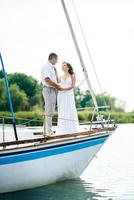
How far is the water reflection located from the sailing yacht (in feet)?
0.54

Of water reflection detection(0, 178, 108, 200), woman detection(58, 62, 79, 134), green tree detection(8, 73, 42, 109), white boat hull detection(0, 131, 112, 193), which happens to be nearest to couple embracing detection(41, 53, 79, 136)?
woman detection(58, 62, 79, 134)

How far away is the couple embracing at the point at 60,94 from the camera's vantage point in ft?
50.3

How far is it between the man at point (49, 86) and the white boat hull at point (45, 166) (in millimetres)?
808

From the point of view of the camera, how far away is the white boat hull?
13.8 m

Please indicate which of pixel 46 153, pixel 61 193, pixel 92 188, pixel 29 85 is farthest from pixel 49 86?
pixel 29 85

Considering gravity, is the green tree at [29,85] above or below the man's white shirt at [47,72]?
above

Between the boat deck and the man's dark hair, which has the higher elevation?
the man's dark hair

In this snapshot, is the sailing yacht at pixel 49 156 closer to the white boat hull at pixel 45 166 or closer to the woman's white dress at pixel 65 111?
the white boat hull at pixel 45 166

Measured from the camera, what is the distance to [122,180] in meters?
17.5

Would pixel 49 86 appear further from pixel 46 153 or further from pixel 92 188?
pixel 92 188

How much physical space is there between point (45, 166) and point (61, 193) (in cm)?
79

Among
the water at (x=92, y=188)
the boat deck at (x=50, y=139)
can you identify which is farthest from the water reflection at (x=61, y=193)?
the boat deck at (x=50, y=139)

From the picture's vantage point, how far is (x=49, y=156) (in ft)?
47.7

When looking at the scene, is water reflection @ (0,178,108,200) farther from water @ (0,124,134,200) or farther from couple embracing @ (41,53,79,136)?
couple embracing @ (41,53,79,136)
